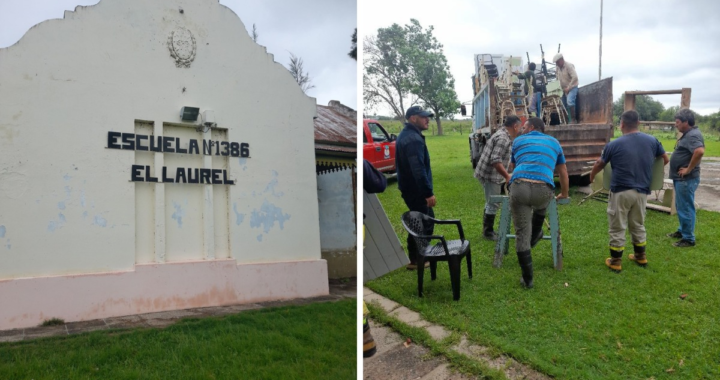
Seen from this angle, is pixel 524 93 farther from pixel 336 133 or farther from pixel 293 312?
pixel 293 312

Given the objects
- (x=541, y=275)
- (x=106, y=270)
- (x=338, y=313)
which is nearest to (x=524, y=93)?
(x=541, y=275)

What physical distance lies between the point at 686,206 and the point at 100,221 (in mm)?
3660

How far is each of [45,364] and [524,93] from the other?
5.63 meters

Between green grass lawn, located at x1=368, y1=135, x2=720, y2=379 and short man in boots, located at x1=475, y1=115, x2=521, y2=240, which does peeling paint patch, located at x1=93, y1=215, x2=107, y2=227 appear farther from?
short man in boots, located at x1=475, y1=115, x2=521, y2=240

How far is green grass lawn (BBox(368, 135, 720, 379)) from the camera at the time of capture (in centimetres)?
202

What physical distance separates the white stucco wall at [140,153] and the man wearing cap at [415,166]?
72 cm

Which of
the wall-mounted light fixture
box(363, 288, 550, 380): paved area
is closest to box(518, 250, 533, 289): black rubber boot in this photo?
box(363, 288, 550, 380): paved area

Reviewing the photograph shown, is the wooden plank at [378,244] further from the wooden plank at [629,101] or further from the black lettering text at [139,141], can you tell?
the wooden plank at [629,101]

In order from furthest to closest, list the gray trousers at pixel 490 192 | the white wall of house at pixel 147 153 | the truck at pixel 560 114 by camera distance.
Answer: the truck at pixel 560 114 < the gray trousers at pixel 490 192 < the white wall of house at pixel 147 153

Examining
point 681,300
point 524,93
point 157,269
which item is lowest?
point 681,300

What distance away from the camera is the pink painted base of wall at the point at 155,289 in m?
1.66

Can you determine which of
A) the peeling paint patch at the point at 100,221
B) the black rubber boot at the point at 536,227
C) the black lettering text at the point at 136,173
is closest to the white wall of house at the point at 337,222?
the black lettering text at the point at 136,173

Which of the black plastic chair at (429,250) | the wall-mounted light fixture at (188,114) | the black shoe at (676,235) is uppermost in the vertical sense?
the wall-mounted light fixture at (188,114)

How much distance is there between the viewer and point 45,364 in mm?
1485
